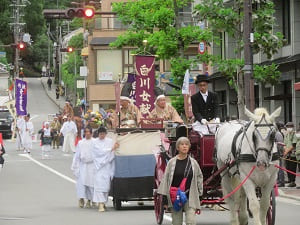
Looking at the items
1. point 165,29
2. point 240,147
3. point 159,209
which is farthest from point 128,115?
point 165,29

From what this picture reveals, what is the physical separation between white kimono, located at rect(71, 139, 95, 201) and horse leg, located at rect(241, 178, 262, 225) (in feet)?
22.7

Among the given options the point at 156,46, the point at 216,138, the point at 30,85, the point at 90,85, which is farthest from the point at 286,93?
the point at 30,85

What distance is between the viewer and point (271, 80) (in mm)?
33438

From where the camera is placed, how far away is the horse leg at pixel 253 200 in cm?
1378

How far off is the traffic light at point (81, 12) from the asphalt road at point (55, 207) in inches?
197

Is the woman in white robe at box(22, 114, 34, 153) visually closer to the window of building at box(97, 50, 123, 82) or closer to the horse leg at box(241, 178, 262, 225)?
the window of building at box(97, 50, 123, 82)

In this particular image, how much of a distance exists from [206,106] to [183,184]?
3.23m

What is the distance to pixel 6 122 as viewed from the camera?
6731 centimetres

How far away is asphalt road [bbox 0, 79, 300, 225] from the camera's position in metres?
17.9

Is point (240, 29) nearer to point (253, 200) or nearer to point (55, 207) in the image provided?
point (55, 207)

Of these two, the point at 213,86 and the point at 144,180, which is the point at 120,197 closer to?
the point at 144,180

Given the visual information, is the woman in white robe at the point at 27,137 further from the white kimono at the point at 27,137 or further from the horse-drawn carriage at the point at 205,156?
the horse-drawn carriage at the point at 205,156

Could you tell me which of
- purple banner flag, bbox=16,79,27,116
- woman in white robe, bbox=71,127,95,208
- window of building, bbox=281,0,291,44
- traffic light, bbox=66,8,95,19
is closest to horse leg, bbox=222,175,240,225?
woman in white robe, bbox=71,127,95,208

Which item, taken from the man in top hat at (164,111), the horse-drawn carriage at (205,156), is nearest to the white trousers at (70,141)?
the man in top hat at (164,111)
